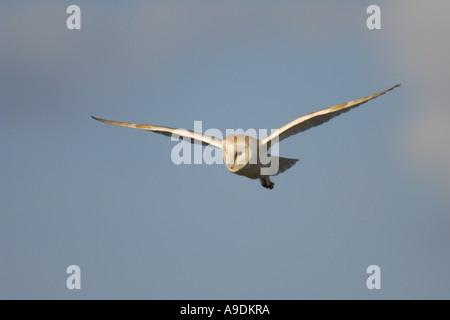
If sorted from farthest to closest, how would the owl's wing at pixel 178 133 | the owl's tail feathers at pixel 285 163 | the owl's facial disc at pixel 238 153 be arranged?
1. the owl's tail feathers at pixel 285 163
2. the owl's wing at pixel 178 133
3. the owl's facial disc at pixel 238 153

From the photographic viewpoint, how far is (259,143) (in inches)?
682

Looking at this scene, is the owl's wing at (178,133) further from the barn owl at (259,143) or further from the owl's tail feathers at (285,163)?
the owl's tail feathers at (285,163)

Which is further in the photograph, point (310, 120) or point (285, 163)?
point (285, 163)

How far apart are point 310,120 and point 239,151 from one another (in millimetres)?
1558

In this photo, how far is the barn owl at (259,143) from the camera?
1691 cm

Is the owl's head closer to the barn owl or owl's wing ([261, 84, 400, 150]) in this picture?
the barn owl

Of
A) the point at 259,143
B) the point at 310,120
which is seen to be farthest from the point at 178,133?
the point at 310,120

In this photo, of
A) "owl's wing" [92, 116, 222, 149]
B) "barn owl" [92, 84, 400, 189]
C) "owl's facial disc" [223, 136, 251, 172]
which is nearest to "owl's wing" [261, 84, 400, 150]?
"barn owl" [92, 84, 400, 189]

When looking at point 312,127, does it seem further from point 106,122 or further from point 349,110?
point 106,122

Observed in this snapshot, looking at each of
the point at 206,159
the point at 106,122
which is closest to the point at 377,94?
the point at 206,159

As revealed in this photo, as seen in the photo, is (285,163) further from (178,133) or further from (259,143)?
(178,133)

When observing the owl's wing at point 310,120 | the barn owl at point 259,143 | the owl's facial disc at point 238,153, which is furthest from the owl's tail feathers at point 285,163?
the owl's facial disc at point 238,153

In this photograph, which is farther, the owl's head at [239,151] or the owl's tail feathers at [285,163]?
the owl's tail feathers at [285,163]

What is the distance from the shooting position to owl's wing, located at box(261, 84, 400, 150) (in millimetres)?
16953
